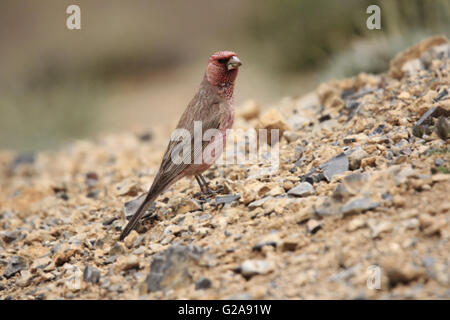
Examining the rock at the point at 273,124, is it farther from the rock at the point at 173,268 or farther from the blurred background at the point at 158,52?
the blurred background at the point at 158,52

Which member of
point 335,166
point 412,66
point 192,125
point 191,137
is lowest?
point 335,166

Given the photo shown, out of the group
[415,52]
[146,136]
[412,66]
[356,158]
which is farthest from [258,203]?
[146,136]

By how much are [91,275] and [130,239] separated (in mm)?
609

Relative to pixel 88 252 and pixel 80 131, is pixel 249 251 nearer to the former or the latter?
pixel 88 252

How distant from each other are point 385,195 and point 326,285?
2.78 feet

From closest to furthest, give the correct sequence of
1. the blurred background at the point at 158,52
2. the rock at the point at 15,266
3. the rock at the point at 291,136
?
the rock at the point at 15,266 < the rock at the point at 291,136 < the blurred background at the point at 158,52

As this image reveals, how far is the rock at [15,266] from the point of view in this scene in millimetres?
4218

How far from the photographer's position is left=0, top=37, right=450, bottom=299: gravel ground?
2861mm

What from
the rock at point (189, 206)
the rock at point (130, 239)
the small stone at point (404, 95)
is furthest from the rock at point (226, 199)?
the small stone at point (404, 95)

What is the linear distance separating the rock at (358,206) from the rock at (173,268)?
1.00m

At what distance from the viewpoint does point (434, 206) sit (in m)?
3.08

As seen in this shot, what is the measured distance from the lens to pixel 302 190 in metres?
3.84

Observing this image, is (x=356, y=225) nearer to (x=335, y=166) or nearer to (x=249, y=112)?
(x=335, y=166)
